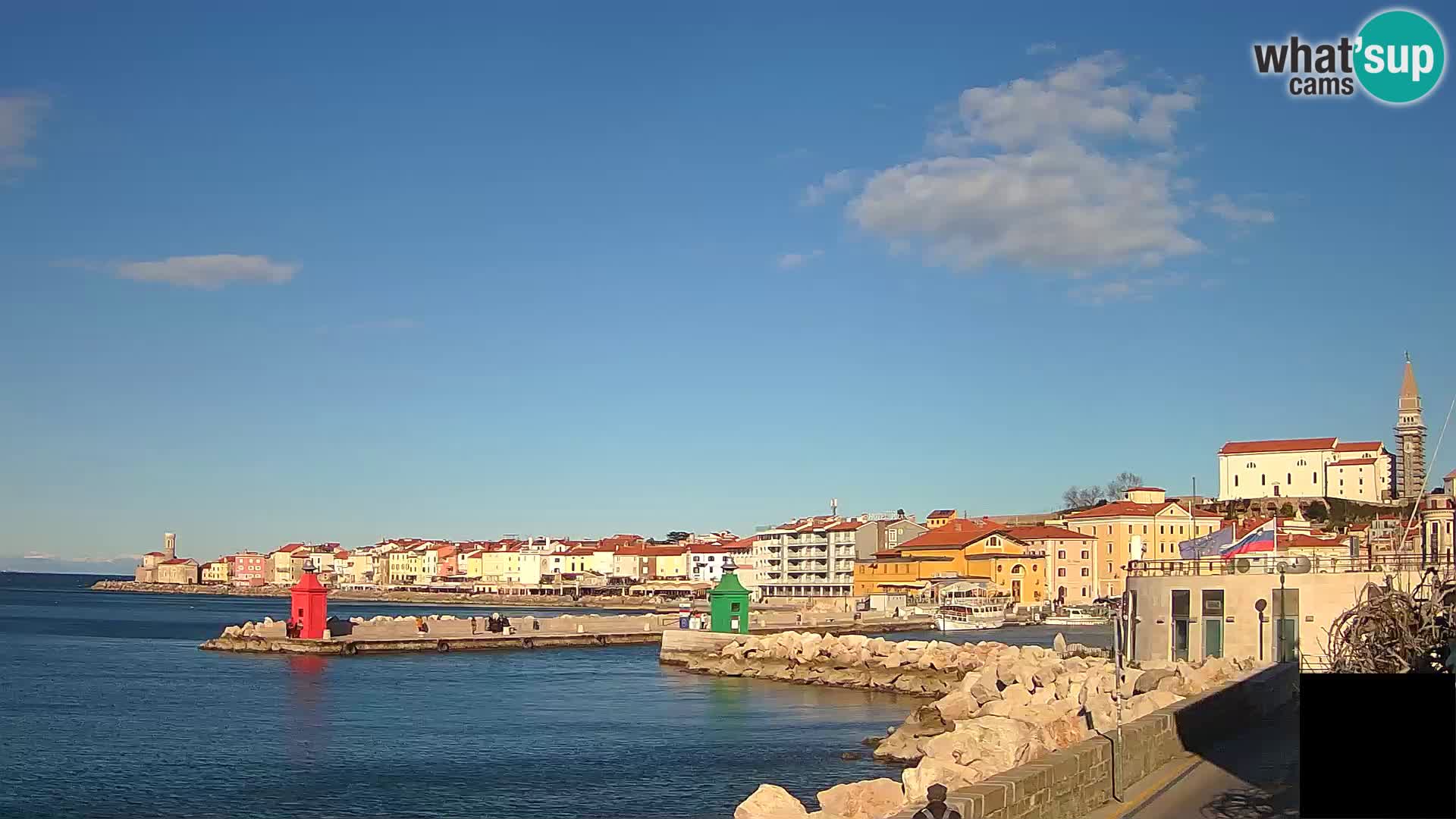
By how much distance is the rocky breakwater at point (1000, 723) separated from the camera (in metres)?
17.4

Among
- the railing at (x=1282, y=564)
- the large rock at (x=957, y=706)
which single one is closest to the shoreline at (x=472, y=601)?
the large rock at (x=957, y=706)

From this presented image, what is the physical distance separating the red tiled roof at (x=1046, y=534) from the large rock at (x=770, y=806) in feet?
297

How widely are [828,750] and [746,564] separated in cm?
11221

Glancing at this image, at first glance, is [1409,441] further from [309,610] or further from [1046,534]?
[309,610]

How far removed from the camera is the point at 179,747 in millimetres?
32250

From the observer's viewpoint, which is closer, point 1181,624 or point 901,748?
point 901,748

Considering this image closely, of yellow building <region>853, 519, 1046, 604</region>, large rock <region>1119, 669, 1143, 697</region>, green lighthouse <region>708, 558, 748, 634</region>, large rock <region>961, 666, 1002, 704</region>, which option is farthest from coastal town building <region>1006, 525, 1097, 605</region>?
large rock <region>1119, 669, 1143, 697</region>

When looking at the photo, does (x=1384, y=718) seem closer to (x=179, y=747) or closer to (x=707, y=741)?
(x=707, y=741)

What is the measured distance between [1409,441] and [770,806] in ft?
408

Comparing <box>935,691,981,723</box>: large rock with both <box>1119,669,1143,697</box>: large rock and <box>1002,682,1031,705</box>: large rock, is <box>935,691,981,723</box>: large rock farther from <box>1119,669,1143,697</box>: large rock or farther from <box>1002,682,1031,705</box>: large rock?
<box>1119,669,1143,697</box>: large rock

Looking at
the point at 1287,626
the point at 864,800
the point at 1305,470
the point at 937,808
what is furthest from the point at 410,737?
the point at 1305,470

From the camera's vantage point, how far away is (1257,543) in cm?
3272

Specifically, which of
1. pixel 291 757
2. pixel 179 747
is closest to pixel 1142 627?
pixel 291 757

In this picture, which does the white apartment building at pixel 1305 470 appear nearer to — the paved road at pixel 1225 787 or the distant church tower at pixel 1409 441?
the distant church tower at pixel 1409 441
